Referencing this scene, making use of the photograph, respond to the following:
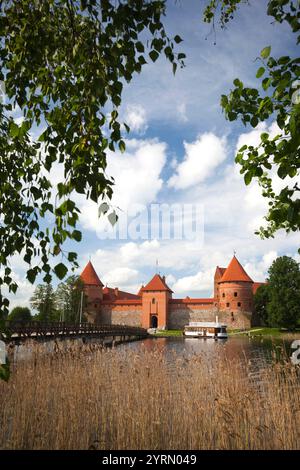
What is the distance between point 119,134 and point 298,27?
159cm

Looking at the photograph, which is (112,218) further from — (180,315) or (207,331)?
(180,315)

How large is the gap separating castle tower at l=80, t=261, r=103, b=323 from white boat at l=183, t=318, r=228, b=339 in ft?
55.9

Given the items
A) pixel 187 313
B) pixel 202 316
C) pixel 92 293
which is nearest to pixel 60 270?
pixel 202 316

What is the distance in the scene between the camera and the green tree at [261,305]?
59.9 metres

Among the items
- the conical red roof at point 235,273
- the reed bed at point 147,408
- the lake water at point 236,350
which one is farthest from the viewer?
the conical red roof at point 235,273

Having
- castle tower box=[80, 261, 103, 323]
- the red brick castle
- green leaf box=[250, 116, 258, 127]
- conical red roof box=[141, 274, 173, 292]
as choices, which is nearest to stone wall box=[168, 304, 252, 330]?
the red brick castle

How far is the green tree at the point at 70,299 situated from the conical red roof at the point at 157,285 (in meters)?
10.4

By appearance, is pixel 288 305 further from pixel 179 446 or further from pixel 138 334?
pixel 179 446

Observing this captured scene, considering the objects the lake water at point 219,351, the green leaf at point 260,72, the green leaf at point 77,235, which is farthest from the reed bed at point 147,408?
the green leaf at point 260,72

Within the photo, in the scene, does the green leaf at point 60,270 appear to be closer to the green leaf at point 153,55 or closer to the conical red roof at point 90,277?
the green leaf at point 153,55

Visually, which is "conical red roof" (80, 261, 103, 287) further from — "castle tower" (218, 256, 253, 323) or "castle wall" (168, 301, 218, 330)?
"castle tower" (218, 256, 253, 323)

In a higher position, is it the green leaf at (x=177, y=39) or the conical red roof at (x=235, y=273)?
the conical red roof at (x=235, y=273)

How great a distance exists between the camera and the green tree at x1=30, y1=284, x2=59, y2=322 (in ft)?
190

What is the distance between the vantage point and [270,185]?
7281 mm
